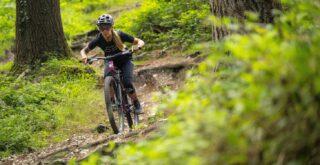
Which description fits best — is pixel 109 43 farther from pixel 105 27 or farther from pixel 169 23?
pixel 169 23

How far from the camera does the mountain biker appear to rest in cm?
895

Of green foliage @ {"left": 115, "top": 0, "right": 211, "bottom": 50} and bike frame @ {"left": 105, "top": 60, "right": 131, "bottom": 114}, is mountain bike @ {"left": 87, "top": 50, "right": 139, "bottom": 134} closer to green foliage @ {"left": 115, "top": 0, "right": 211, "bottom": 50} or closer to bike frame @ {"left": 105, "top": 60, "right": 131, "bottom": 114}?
bike frame @ {"left": 105, "top": 60, "right": 131, "bottom": 114}

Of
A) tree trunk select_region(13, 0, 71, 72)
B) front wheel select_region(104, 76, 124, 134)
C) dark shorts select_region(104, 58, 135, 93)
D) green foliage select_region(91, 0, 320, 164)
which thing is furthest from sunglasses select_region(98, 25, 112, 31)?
green foliage select_region(91, 0, 320, 164)

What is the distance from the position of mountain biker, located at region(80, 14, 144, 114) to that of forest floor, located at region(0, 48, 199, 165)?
0.75 meters

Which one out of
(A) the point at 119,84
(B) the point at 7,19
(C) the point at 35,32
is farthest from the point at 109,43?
(B) the point at 7,19

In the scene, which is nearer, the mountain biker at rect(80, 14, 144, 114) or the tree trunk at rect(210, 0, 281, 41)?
the tree trunk at rect(210, 0, 281, 41)

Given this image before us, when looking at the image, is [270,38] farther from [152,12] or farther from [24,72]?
[152,12]

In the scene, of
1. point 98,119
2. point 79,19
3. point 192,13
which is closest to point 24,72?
point 98,119

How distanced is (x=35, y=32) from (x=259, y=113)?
458 inches

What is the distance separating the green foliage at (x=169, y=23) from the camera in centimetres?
1327

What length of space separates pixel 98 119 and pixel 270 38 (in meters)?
8.51

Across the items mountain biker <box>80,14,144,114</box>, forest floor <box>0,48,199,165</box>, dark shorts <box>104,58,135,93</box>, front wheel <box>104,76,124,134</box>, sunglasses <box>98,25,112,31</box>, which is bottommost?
forest floor <box>0,48,199,165</box>

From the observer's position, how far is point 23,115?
1037 cm

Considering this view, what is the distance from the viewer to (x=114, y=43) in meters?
9.16
